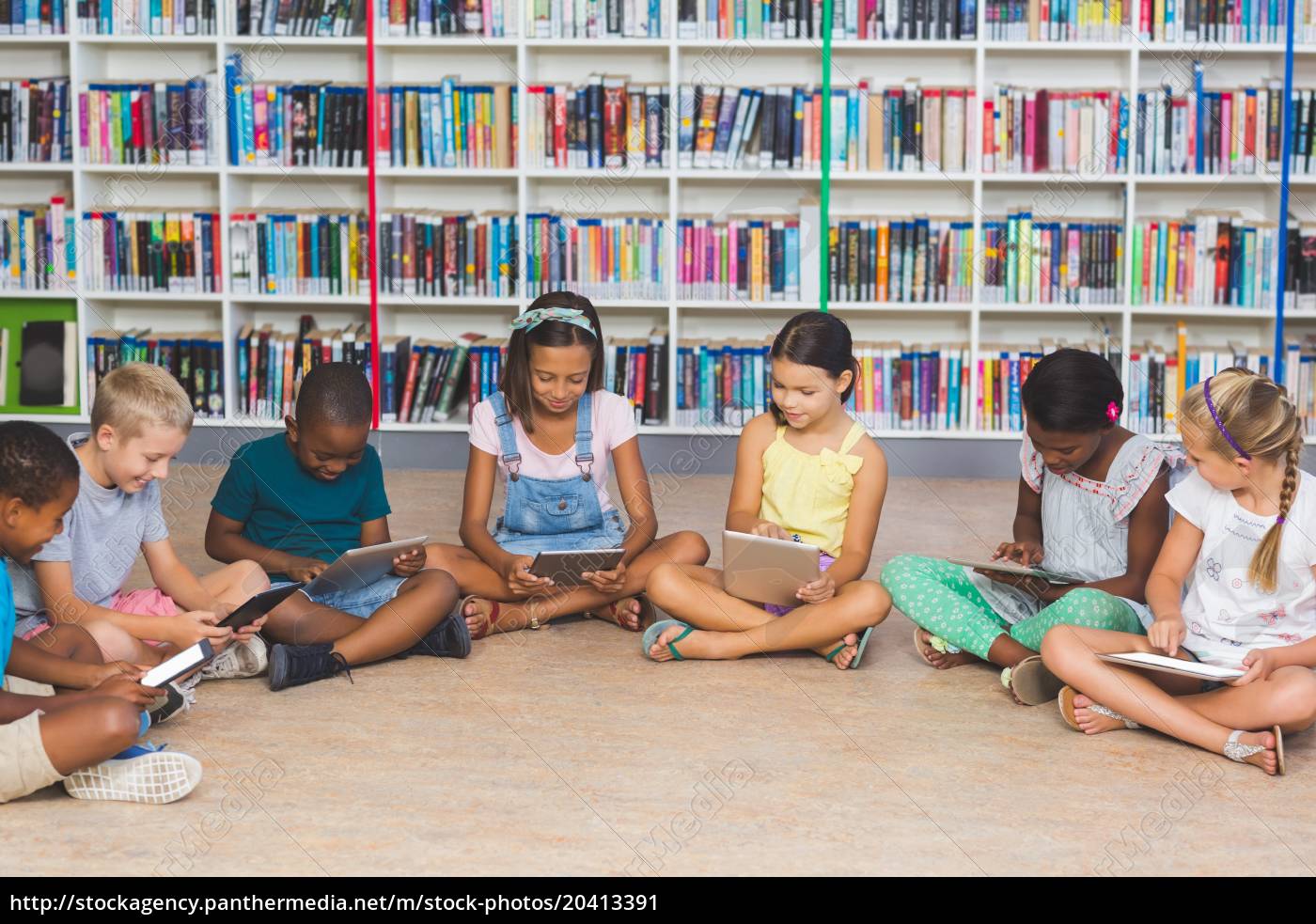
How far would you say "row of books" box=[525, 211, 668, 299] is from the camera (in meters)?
4.45

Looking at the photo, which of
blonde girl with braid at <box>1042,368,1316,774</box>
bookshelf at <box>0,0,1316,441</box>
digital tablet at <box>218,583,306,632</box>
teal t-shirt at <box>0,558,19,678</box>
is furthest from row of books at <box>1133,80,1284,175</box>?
teal t-shirt at <box>0,558,19,678</box>

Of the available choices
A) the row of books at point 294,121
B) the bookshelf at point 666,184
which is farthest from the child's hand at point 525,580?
the row of books at point 294,121

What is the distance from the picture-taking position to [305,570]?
2707mm

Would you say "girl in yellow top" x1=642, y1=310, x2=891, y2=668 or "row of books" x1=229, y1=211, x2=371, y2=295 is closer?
"girl in yellow top" x1=642, y1=310, x2=891, y2=668

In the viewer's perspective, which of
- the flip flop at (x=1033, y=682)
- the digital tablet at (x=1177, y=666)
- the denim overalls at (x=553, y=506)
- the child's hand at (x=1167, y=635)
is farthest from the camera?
the denim overalls at (x=553, y=506)

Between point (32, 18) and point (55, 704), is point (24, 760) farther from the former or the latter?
point (32, 18)

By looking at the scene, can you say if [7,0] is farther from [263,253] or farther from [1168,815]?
[1168,815]

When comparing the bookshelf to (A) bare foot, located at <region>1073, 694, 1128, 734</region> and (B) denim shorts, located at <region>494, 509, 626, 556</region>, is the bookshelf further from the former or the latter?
(A) bare foot, located at <region>1073, 694, 1128, 734</region>

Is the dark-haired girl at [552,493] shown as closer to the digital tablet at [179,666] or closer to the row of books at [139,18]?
the digital tablet at [179,666]

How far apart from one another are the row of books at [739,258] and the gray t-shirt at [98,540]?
2201mm

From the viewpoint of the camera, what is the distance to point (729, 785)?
2154mm

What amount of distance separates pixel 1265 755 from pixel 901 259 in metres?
2.45

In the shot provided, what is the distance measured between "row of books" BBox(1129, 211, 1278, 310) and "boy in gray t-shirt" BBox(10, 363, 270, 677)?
2.91 meters

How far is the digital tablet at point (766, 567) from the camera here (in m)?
2.57
